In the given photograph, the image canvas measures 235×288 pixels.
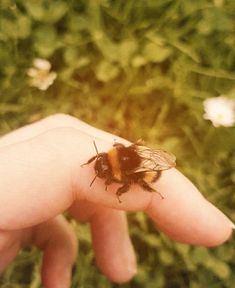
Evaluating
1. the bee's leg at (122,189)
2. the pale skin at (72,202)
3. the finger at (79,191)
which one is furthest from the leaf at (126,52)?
the bee's leg at (122,189)

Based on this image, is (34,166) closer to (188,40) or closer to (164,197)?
(164,197)

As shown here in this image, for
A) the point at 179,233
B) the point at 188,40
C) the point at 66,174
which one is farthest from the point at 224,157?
the point at 66,174

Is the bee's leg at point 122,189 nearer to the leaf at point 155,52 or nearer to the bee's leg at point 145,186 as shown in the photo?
the bee's leg at point 145,186

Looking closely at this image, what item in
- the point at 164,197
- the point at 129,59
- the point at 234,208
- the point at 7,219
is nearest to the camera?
the point at 7,219

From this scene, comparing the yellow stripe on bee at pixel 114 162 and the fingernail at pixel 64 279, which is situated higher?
the yellow stripe on bee at pixel 114 162

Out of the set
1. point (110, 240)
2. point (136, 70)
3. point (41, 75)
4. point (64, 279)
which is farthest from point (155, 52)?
point (64, 279)

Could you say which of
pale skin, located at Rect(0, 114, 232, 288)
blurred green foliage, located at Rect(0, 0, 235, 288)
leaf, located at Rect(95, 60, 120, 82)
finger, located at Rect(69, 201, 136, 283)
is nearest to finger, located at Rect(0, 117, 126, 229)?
pale skin, located at Rect(0, 114, 232, 288)

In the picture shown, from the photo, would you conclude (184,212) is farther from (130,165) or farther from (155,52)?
(155,52)
